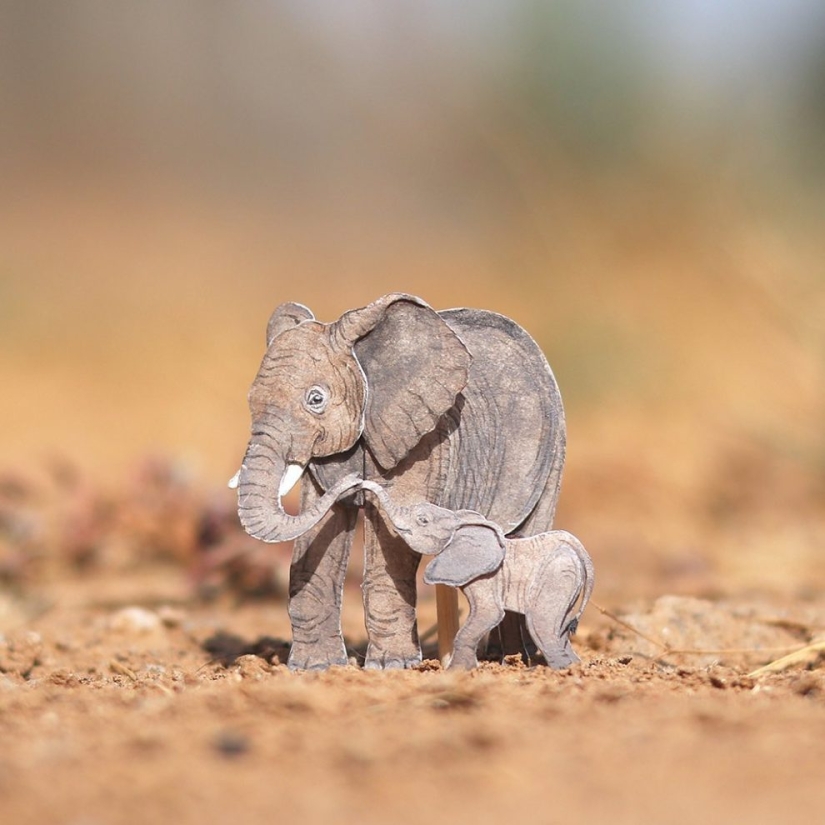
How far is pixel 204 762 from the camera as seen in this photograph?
297cm

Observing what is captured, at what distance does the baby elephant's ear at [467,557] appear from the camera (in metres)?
4.44

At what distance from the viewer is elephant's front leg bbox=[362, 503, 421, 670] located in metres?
4.82

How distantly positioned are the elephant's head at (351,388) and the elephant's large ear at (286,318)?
0.45ft

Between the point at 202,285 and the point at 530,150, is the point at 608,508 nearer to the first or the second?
the point at 530,150

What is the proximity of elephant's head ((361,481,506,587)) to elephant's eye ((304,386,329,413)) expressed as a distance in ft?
1.11

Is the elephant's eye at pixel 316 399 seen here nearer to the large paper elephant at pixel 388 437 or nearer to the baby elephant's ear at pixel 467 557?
the large paper elephant at pixel 388 437

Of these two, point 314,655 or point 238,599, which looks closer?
point 314,655

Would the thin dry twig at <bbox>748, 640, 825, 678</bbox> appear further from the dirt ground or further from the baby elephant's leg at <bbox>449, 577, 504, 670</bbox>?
the baby elephant's leg at <bbox>449, 577, 504, 670</bbox>

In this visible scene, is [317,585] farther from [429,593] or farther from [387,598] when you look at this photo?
[429,593]

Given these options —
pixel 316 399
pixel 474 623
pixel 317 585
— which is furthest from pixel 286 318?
pixel 474 623

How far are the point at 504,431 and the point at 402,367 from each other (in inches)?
21.0

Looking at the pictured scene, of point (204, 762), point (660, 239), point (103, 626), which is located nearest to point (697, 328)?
point (660, 239)

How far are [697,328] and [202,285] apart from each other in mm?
8321

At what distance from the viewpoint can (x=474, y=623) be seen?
4.52m
